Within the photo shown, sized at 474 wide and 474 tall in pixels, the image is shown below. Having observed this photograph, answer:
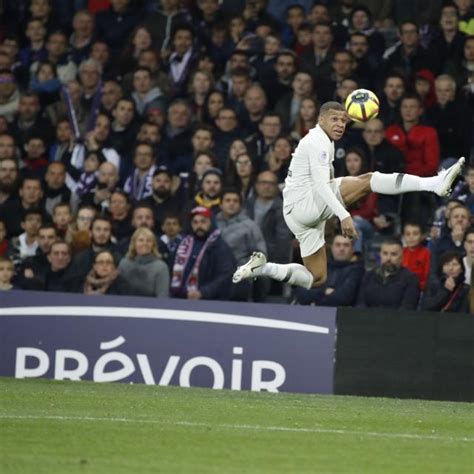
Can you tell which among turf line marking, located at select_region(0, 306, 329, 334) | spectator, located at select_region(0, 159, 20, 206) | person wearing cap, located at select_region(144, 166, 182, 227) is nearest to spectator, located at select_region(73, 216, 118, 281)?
person wearing cap, located at select_region(144, 166, 182, 227)

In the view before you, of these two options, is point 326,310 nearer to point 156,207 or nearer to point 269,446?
point 156,207

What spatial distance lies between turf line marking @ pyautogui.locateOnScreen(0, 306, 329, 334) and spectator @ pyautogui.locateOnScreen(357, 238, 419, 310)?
0.75 m

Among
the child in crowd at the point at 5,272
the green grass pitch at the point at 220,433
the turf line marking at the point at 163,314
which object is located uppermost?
the child in crowd at the point at 5,272

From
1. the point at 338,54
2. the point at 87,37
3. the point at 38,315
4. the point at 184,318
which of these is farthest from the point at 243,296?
the point at 87,37

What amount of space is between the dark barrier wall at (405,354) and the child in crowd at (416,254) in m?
1.00

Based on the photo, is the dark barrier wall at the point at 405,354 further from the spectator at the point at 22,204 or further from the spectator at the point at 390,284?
the spectator at the point at 22,204

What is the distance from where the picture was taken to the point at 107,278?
17.2m

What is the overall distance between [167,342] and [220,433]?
203 inches

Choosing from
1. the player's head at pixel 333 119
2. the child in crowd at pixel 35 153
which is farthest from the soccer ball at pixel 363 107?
the child in crowd at pixel 35 153

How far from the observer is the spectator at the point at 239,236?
1723 centimetres

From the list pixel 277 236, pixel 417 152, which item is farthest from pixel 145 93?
pixel 417 152

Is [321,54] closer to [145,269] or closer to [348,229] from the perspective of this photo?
[145,269]

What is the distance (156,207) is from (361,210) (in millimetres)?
2599

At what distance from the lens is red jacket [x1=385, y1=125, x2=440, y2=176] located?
59.6 ft
